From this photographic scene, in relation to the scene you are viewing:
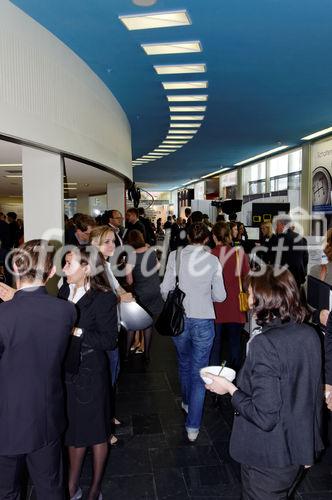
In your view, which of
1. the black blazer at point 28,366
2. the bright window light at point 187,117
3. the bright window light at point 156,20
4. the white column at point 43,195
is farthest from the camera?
the bright window light at point 187,117

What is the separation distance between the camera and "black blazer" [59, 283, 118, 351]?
2.29 m

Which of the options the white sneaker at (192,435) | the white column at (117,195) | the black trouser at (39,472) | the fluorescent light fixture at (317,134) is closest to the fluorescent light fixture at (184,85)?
the white column at (117,195)

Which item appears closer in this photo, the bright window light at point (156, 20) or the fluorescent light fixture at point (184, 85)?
the bright window light at point (156, 20)

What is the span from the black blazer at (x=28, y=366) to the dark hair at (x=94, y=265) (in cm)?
51

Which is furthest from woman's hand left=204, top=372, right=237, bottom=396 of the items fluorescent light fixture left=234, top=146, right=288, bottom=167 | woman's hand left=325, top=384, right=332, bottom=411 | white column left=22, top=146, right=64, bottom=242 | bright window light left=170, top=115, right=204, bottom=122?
fluorescent light fixture left=234, top=146, right=288, bottom=167

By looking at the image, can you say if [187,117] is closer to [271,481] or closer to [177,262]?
[177,262]

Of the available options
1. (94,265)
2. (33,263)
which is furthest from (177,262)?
(33,263)

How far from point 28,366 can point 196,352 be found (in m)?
1.64

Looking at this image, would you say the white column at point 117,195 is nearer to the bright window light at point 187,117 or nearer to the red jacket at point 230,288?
the bright window light at point 187,117

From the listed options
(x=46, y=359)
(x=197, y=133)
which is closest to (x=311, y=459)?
(x=46, y=359)

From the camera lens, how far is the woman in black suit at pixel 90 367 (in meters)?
2.28

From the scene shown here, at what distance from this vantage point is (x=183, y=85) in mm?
7270

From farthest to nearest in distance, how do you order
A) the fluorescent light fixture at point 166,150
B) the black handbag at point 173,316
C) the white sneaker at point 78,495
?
the fluorescent light fixture at point 166,150 < the black handbag at point 173,316 < the white sneaker at point 78,495

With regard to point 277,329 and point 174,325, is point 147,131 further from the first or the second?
point 277,329
